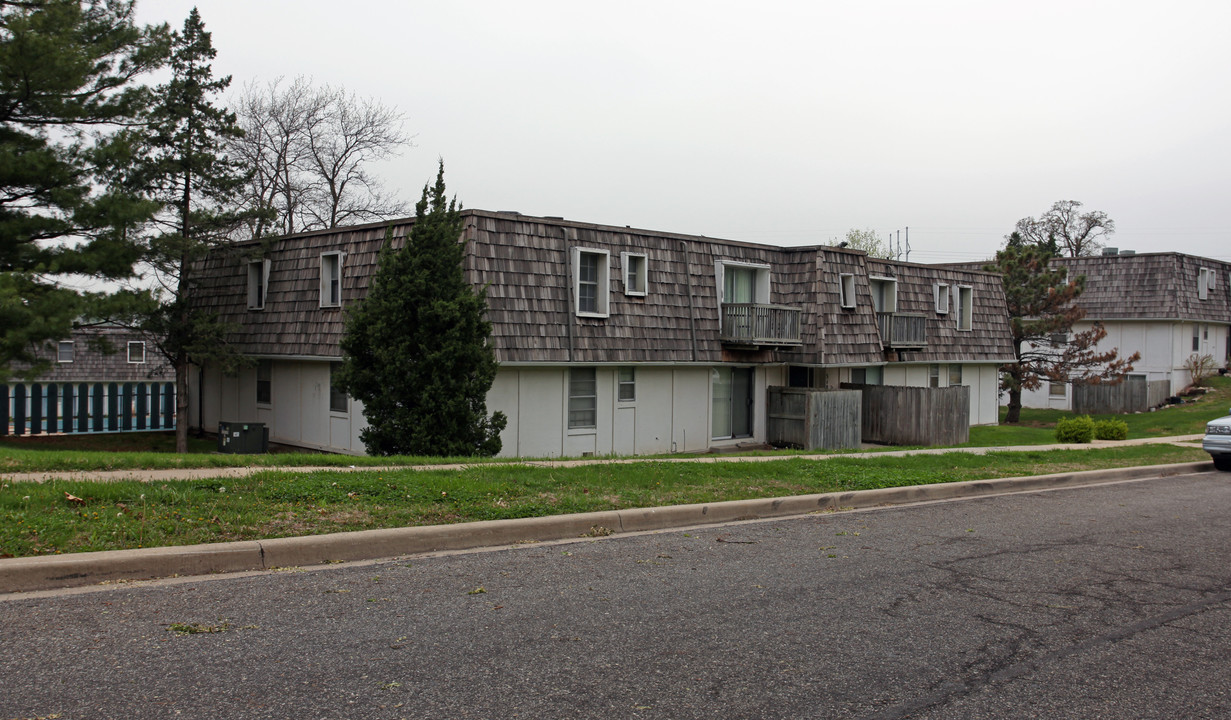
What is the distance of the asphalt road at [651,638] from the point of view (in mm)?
5109

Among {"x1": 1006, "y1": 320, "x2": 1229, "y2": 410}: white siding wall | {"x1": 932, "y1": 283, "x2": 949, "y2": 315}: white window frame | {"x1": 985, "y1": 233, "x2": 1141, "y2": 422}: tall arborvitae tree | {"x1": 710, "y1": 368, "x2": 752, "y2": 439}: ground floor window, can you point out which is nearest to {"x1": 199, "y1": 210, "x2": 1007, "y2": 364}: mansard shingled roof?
{"x1": 710, "y1": 368, "x2": 752, "y2": 439}: ground floor window

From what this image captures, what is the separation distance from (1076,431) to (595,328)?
13069mm

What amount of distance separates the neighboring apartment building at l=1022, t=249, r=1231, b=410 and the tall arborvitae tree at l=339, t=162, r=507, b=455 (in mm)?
36756

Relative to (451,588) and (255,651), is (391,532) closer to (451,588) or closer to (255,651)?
(451,588)

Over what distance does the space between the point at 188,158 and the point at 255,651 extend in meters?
23.1

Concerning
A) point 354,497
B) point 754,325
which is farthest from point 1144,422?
point 354,497

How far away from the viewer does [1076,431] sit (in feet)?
80.2

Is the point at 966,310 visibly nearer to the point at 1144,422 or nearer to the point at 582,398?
the point at 1144,422

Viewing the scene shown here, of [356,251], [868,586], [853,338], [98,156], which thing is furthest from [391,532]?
[853,338]

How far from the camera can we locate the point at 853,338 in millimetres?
26641

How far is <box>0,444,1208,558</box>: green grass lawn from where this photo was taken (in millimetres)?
7984

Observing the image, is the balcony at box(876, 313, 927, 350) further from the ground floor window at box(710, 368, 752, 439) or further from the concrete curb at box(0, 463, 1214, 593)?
the concrete curb at box(0, 463, 1214, 593)

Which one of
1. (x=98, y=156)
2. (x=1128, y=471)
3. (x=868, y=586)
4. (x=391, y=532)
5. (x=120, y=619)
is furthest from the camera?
(x=98, y=156)

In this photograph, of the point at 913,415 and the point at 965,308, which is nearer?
the point at 913,415
